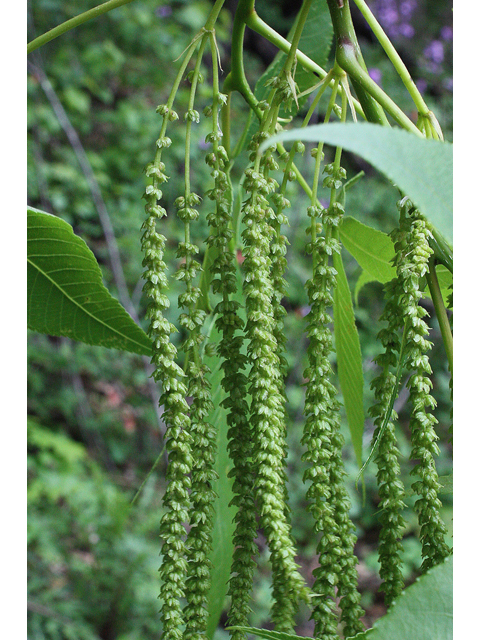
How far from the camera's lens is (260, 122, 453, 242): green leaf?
8.9 inches

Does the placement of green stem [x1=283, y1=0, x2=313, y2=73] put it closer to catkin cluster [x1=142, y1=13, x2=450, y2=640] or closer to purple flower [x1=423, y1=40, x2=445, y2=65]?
catkin cluster [x1=142, y1=13, x2=450, y2=640]

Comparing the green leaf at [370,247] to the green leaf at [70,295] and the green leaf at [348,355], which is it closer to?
the green leaf at [348,355]

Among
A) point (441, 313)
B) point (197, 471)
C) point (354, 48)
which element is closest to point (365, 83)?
point (354, 48)

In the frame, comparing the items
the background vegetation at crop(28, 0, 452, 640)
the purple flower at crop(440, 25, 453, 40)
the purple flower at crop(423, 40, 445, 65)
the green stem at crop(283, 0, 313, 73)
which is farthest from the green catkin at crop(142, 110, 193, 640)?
the purple flower at crop(440, 25, 453, 40)

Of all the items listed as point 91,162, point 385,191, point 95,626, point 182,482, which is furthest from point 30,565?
point 385,191

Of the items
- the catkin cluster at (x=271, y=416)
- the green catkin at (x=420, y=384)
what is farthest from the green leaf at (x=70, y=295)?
the green catkin at (x=420, y=384)

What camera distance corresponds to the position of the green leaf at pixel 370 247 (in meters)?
0.47

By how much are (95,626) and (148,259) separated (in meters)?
1.91

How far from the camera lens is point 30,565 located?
6.67 feet

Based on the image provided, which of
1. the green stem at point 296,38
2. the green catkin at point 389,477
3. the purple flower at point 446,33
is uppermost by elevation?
the purple flower at point 446,33

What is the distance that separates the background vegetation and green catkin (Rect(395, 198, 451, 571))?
5.48ft

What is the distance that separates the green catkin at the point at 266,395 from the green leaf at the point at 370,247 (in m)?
0.13

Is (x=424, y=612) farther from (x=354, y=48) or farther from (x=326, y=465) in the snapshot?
(x=354, y=48)

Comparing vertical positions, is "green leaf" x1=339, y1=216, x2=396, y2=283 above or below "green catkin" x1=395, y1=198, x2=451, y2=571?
above
